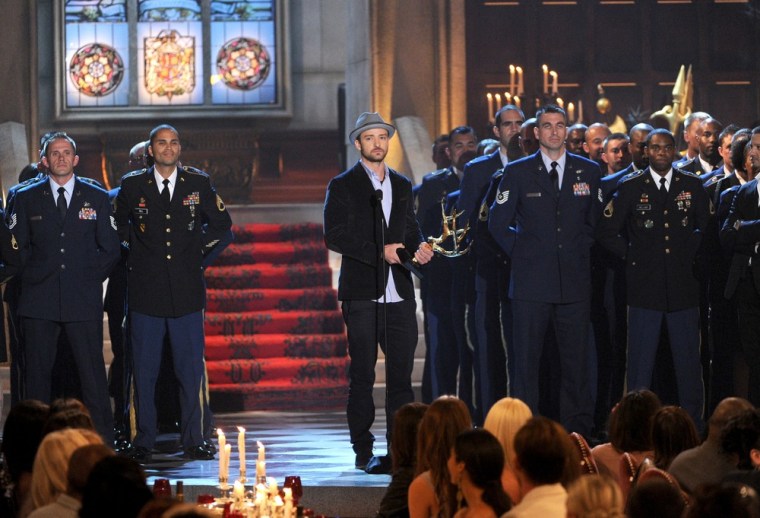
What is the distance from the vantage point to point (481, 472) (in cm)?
481

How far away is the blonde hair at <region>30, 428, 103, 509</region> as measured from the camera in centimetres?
465

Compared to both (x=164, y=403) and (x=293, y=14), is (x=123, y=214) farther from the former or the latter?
(x=293, y=14)

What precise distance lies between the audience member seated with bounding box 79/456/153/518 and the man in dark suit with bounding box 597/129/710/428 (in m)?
4.68

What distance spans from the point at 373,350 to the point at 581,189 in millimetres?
1432

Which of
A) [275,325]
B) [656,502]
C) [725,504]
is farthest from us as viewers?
[275,325]

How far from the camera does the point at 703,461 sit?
5504 mm

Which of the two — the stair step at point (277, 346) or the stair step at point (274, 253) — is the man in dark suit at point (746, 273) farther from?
the stair step at point (274, 253)

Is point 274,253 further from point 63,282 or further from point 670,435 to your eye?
point 670,435

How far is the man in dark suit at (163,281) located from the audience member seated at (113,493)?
419cm

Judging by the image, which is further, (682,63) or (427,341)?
(682,63)

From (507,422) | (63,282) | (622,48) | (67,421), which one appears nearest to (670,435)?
(507,422)

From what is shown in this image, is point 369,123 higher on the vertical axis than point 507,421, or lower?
higher

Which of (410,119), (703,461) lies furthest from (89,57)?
(703,461)

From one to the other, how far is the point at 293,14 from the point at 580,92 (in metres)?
4.30
